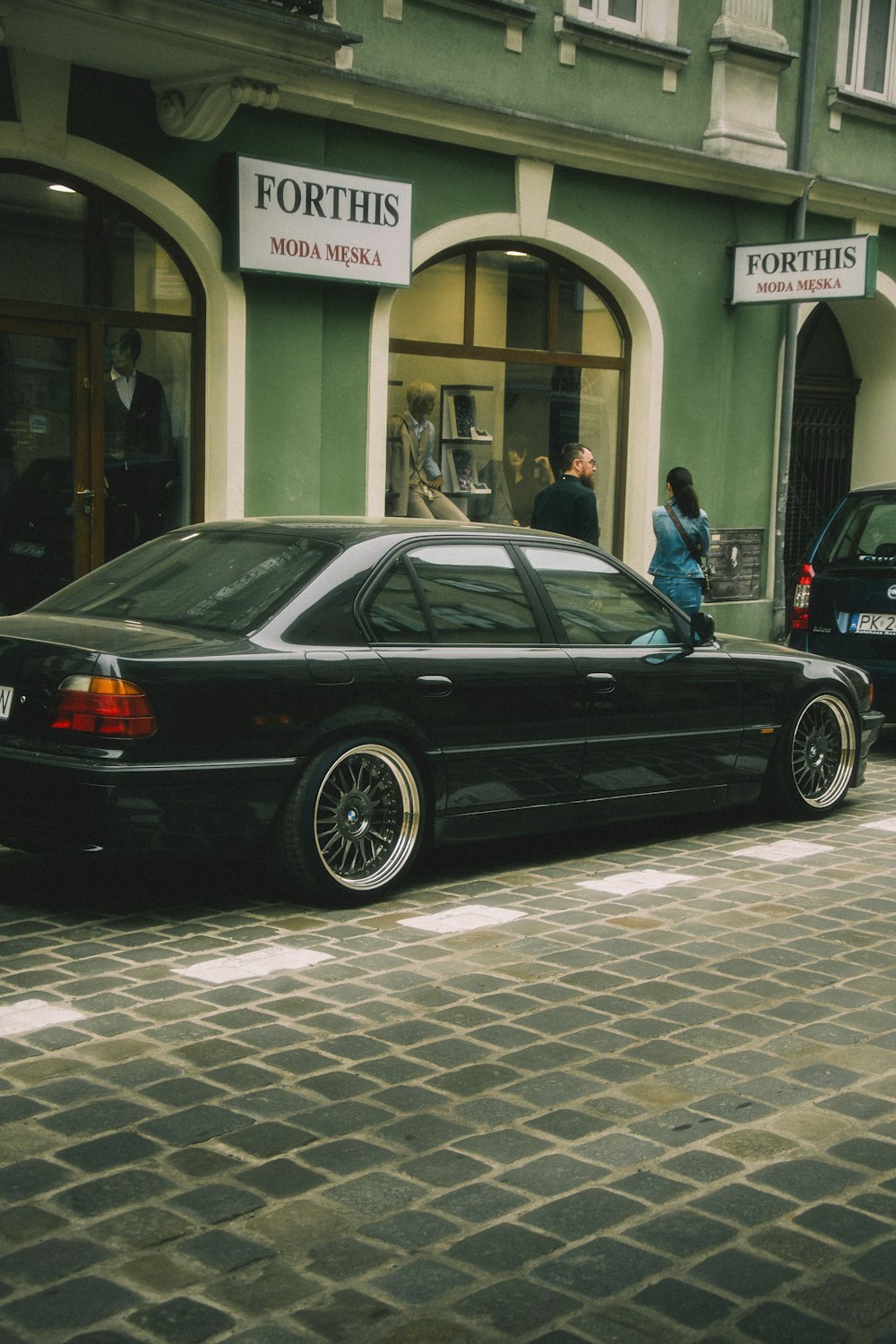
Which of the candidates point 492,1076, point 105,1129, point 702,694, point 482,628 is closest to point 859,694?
point 702,694

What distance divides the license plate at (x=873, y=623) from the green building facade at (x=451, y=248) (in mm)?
4062

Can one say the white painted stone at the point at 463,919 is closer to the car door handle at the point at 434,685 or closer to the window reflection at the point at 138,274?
the car door handle at the point at 434,685

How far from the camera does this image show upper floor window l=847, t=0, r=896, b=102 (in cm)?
1739

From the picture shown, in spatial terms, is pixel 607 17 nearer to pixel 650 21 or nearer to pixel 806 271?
pixel 650 21

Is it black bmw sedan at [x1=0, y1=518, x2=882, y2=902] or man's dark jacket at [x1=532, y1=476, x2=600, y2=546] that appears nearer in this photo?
black bmw sedan at [x1=0, y1=518, x2=882, y2=902]

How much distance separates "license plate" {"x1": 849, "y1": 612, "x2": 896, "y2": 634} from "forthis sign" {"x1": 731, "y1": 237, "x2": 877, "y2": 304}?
459cm

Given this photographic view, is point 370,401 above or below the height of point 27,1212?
above

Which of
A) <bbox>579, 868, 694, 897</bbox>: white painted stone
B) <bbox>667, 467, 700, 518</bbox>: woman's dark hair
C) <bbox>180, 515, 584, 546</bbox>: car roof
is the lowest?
<bbox>579, 868, 694, 897</bbox>: white painted stone

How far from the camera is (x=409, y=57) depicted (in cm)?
1289

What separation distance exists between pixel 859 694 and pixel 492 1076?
478 cm

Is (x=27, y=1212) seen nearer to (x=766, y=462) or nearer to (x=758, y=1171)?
(x=758, y=1171)

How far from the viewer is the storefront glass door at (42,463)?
11.3 meters

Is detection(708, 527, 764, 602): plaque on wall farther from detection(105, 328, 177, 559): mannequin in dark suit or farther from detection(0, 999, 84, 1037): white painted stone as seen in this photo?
detection(0, 999, 84, 1037): white painted stone

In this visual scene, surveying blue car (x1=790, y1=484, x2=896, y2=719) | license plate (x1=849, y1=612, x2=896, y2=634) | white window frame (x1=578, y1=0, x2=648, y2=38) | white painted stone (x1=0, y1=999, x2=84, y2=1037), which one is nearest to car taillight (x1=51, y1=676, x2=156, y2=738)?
white painted stone (x1=0, y1=999, x2=84, y2=1037)
